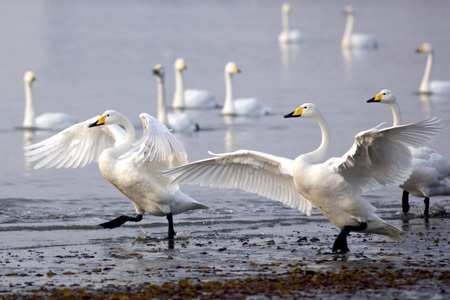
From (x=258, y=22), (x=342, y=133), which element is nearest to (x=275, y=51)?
(x=258, y=22)

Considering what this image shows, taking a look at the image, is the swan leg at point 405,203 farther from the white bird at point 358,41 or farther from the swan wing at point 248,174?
the white bird at point 358,41

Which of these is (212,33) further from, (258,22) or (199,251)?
(199,251)

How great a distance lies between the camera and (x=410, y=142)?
8422mm

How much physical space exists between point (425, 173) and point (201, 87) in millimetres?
17501

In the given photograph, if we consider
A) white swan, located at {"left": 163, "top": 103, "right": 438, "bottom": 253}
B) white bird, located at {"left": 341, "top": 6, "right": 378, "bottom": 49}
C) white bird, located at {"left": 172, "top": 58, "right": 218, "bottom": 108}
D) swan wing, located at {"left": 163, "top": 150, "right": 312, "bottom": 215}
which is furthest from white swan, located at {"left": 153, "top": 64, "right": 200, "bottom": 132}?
white bird, located at {"left": 341, "top": 6, "right": 378, "bottom": 49}

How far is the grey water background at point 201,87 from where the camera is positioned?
10977 millimetres

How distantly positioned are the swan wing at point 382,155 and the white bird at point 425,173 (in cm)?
180

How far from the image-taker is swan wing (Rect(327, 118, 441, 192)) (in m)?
8.30

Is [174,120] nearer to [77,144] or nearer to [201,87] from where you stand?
[77,144]

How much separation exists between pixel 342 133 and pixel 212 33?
1121 inches

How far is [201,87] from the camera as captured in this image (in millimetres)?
27891

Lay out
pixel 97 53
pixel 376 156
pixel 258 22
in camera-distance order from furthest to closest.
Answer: pixel 258 22 < pixel 97 53 < pixel 376 156

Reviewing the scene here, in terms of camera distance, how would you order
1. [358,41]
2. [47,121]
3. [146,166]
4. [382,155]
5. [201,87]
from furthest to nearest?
[358,41], [201,87], [47,121], [146,166], [382,155]

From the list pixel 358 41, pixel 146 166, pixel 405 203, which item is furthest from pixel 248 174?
pixel 358 41
